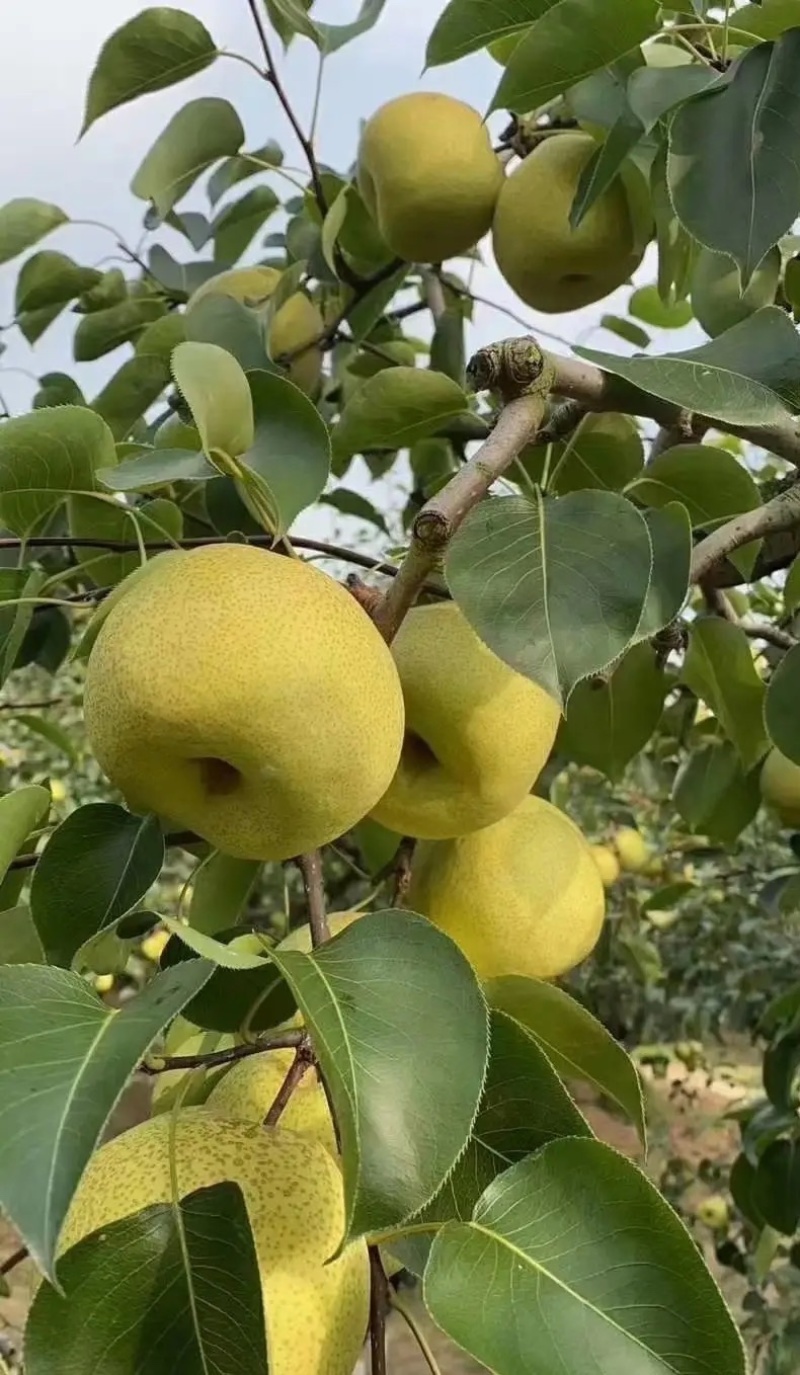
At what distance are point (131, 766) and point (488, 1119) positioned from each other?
227 mm

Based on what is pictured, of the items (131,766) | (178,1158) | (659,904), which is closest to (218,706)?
(131,766)

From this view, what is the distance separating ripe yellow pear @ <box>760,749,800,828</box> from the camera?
4.17ft

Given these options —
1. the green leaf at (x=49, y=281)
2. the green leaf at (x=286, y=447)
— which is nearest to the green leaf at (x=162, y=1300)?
the green leaf at (x=286, y=447)

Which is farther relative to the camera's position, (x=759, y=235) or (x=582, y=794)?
(x=582, y=794)

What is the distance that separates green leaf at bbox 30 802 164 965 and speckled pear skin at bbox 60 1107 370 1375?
13 cm

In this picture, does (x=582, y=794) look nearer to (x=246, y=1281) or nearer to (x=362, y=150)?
(x=362, y=150)

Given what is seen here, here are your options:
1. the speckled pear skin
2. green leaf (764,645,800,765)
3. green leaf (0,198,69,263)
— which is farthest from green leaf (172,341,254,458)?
green leaf (0,198,69,263)

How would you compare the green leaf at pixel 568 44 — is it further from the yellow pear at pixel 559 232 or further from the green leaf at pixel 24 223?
the green leaf at pixel 24 223

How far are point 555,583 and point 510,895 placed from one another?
27 cm

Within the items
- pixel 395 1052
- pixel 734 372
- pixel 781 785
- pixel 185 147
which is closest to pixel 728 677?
pixel 781 785

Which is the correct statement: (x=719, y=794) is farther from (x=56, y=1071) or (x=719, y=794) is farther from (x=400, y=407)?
(x=56, y=1071)

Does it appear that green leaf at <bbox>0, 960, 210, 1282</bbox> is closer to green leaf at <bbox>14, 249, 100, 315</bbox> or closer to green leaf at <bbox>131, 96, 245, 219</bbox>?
green leaf at <bbox>131, 96, 245, 219</bbox>

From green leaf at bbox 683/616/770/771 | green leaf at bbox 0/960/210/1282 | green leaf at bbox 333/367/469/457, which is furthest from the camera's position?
green leaf at bbox 683/616/770/771

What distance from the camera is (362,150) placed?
4.29 ft
